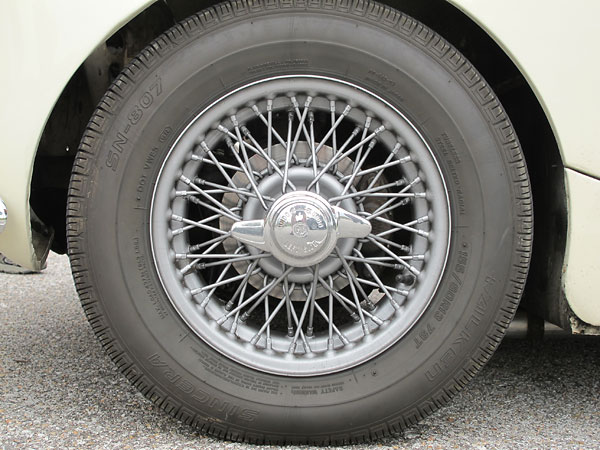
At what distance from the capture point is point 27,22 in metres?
1.75

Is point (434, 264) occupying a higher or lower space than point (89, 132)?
higher

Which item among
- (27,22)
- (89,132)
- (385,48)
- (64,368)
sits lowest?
(64,368)

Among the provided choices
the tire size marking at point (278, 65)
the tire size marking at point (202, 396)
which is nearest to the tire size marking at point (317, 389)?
the tire size marking at point (202, 396)

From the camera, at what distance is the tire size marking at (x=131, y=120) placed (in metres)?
1.80

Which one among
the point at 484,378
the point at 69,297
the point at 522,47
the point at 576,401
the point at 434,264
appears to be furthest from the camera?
the point at 69,297

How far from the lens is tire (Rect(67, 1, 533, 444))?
1.79 metres

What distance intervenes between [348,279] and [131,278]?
24.4 inches

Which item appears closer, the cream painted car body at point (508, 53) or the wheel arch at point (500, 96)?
the cream painted car body at point (508, 53)

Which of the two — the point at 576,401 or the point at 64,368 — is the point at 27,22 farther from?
the point at 576,401

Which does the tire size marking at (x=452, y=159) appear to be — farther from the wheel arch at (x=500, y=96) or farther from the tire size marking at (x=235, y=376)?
the tire size marking at (x=235, y=376)

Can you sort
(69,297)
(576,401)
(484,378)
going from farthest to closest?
(69,297)
(484,378)
(576,401)

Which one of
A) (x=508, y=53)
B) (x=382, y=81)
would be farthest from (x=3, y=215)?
(x=508, y=53)

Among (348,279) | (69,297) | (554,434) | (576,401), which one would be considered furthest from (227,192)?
(69,297)

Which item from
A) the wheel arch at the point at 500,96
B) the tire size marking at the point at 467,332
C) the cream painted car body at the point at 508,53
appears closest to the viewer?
the cream painted car body at the point at 508,53
